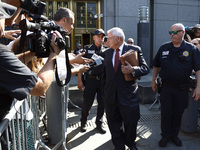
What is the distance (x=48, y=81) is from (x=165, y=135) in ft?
8.60

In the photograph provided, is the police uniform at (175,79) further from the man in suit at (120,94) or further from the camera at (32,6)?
the camera at (32,6)

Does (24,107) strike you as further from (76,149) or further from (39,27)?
(76,149)

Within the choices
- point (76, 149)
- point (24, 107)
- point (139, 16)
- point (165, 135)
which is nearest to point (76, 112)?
point (76, 149)

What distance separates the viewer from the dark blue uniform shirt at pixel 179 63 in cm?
316

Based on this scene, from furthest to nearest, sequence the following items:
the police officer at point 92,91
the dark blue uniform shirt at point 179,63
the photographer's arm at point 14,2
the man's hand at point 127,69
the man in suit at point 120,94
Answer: the police officer at point 92,91 < the dark blue uniform shirt at point 179,63 < the man in suit at point 120,94 < the man's hand at point 127,69 < the photographer's arm at point 14,2

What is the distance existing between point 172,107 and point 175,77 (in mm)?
556

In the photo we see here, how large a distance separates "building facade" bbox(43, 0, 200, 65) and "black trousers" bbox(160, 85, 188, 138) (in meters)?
7.36

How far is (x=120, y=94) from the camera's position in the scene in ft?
9.82

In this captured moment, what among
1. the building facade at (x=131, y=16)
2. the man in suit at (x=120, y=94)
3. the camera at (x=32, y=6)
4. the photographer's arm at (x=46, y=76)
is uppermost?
the building facade at (x=131, y=16)

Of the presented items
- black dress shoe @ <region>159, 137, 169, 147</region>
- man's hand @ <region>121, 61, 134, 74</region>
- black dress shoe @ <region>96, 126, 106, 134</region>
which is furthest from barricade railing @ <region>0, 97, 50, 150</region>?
black dress shoe @ <region>159, 137, 169, 147</region>

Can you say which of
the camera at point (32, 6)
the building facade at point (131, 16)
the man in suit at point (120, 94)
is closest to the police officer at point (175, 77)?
the man in suit at point (120, 94)

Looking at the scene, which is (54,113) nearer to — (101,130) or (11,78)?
(101,130)

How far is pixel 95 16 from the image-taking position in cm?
1105

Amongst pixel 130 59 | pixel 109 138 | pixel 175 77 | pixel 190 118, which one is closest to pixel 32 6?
pixel 130 59
